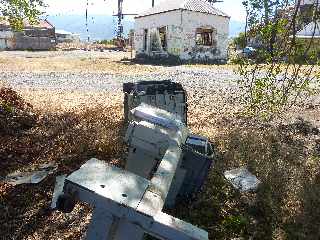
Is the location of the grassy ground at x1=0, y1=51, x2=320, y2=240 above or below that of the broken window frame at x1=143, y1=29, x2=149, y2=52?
below

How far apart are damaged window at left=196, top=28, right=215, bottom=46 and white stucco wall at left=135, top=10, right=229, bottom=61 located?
0.42 meters

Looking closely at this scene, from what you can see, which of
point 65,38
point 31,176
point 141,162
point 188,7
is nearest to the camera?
point 141,162

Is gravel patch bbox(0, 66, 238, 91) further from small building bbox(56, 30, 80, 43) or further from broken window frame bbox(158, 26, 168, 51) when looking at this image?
small building bbox(56, 30, 80, 43)

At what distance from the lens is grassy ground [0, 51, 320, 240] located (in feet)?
14.5

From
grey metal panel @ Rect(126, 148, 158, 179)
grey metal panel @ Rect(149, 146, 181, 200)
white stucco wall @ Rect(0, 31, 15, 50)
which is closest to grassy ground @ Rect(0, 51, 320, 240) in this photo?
grey metal panel @ Rect(126, 148, 158, 179)

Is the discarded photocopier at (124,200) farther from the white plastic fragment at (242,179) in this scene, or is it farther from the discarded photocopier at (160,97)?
the discarded photocopier at (160,97)

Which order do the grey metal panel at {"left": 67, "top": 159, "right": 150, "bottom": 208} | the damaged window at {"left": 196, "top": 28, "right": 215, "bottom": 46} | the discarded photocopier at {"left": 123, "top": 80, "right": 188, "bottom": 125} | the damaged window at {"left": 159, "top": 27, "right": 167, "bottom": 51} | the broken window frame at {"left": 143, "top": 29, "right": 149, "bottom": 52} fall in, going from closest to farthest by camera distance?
the grey metal panel at {"left": 67, "top": 159, "right": 150, "bottom": 208}
the discarded photocopier at {"left": 123, "top": 80, "right": 188, "bottom": 125}
the damaged window at {"left": 159, "top": 27, "right": 167, "bottom": 51}
the damaged window at {"left": 196, "top": 28, "right": 215, "bottom": 46}
the broken window frame at {"left": 143, "top": 29, "right": 149, "bottom": 52}

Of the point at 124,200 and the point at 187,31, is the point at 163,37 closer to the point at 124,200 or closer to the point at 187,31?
the point at 187,31

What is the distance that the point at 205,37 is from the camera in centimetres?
2995

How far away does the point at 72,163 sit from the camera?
594cm

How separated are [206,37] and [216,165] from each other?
25.1 m

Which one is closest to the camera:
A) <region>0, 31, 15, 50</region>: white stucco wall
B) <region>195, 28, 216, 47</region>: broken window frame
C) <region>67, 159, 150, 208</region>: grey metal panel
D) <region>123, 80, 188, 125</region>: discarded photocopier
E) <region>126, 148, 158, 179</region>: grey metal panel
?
<region>67, 159, 150, 208</region>: grey metal panel

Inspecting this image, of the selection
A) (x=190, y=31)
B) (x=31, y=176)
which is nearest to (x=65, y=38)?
(x=190, y=31)

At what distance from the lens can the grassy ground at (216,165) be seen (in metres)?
4.42
